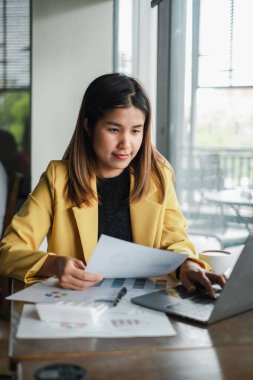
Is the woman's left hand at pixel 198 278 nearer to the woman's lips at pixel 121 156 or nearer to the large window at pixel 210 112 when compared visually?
the woman's lips at pixel 121 156

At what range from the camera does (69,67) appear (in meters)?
3.91

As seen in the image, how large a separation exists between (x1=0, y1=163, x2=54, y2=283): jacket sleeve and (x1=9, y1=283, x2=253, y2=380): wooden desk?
1.12 ft

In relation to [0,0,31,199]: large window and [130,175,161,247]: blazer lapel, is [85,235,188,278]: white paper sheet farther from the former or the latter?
[0,0,31,199]: large window

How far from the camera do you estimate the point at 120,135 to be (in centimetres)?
152

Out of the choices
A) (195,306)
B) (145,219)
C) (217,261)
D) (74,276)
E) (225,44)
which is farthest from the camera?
(225,44)

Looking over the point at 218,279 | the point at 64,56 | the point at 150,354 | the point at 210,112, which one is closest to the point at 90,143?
the point at 218,279

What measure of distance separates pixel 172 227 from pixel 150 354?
30.8 inches

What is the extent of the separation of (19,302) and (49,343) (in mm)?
246

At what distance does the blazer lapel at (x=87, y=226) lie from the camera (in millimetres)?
1535

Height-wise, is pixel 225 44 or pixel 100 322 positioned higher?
pixel 225 44

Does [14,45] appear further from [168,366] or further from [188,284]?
[168,366]

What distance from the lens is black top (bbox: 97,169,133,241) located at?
1640 millimetres

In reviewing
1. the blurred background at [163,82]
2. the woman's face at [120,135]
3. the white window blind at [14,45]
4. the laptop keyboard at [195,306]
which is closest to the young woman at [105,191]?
the woman's face at [120,135]

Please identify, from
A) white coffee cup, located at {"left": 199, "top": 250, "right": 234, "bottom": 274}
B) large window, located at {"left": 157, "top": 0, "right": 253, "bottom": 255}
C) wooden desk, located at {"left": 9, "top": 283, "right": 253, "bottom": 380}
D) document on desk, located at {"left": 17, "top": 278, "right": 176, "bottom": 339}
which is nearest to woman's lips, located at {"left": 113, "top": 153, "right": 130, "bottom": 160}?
white coffee cup, located at {"left": 199, "top": 250, "right": 234, "bottom": 274}
